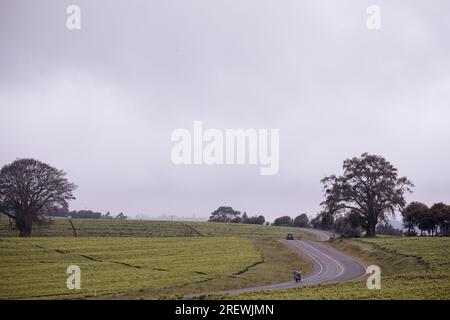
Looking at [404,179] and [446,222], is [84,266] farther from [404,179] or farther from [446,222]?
[446,222]

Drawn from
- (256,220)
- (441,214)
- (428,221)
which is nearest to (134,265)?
(441,214)

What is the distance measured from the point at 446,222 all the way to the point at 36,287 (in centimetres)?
8799

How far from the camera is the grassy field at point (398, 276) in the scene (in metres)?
30.1

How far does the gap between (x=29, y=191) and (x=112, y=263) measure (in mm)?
44118

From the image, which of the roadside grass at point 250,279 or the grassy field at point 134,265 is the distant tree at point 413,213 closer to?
the grassy field at point 134,265

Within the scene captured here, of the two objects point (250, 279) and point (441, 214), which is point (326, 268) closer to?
point (250, 279)

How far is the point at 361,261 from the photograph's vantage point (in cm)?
5891

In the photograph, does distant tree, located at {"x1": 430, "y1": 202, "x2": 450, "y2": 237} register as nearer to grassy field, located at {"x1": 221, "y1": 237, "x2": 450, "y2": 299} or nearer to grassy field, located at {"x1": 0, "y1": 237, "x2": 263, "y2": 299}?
grassy field, located at {"x1": 221, "y1": 237, "x2": 450, "y2": 299}

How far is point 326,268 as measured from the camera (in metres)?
52.4

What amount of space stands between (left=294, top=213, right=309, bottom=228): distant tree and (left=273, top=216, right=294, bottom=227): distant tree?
315 centimetres

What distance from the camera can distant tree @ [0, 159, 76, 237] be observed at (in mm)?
87062
